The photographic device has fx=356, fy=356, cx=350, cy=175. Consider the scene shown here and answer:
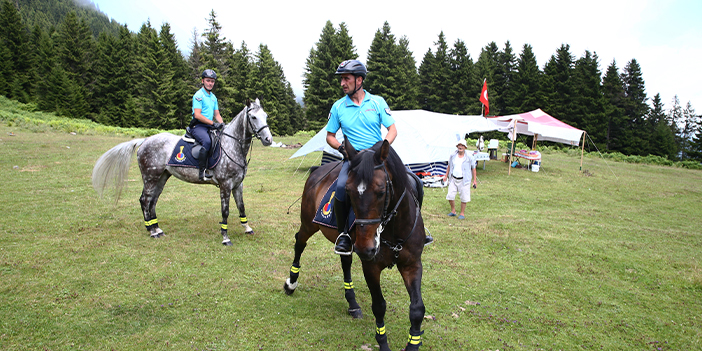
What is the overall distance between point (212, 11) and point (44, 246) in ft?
164

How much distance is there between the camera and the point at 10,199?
898cm

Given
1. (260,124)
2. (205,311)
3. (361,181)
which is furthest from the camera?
(260,124)

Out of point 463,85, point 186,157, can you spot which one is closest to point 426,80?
point 463,85

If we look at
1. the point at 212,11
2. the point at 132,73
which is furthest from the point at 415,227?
the point at 132,73

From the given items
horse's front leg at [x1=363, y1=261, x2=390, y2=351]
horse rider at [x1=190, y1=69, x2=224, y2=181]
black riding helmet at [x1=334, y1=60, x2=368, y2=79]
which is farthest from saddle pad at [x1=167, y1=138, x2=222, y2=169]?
horse's front leg at [x1=363, y1=261, x2=390, y2=351]

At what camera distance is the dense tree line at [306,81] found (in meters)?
43.7

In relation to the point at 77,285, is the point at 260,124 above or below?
above

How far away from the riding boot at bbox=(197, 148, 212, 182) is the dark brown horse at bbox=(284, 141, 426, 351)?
149 inches

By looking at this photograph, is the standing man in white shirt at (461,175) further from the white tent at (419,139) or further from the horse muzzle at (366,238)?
the horse muzzle at (366,238)

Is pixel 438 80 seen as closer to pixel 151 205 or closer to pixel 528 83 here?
pixel 528 83

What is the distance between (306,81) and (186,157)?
4370 cm

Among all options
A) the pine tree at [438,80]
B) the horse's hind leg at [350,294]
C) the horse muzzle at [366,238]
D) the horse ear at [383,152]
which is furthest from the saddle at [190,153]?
the pine tree at [438,80]

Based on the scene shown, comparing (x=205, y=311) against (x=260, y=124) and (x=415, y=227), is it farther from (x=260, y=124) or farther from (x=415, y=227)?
(x=260, y=124)

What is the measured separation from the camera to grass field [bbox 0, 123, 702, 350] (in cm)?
386
